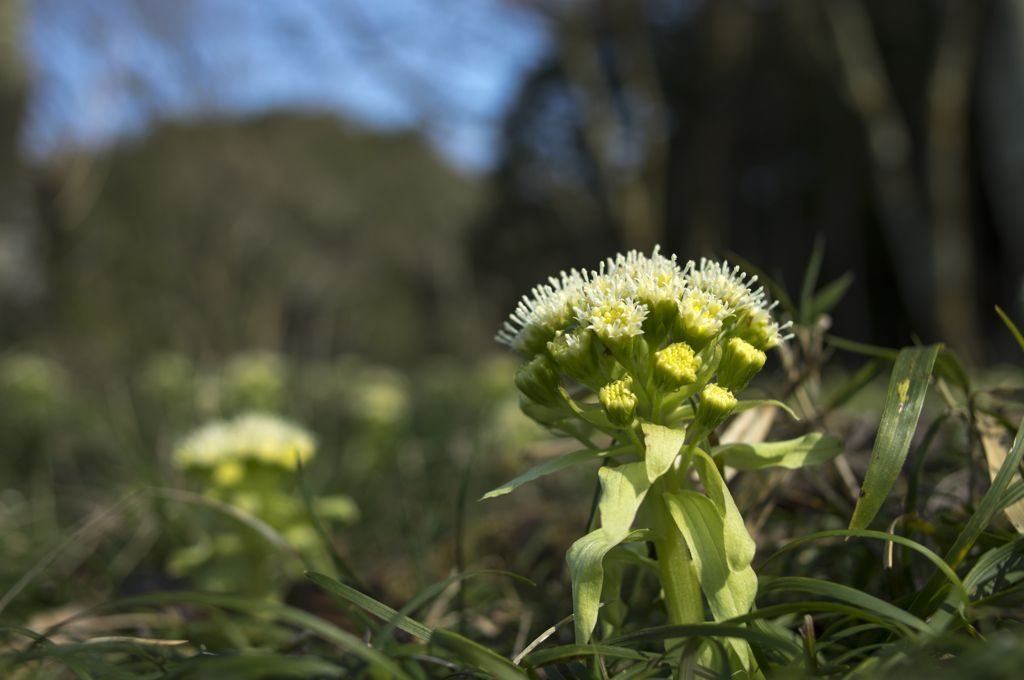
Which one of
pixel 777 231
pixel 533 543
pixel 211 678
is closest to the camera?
pixel 211 678

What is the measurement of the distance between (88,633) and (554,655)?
1.13 meters

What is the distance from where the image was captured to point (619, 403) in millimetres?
783

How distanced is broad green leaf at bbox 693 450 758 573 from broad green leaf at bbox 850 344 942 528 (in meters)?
0.16

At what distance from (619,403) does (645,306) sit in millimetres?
143

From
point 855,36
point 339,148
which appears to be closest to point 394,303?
point 339,148

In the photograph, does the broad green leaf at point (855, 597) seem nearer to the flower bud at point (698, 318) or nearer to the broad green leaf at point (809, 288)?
the flower bud at point (698, 318)

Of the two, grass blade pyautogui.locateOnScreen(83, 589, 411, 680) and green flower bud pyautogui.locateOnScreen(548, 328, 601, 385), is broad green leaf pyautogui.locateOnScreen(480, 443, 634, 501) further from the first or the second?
grass blade pyautogui.locateOnScreen(83, 589, 411, 680)

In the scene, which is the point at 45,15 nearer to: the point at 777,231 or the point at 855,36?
the point at 855,36

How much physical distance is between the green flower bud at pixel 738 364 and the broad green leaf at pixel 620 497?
17cm

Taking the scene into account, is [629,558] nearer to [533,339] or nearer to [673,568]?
[673,568]

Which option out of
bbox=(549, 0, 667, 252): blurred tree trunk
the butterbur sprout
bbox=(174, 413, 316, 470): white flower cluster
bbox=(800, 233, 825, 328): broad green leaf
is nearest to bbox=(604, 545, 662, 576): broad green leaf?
the butterbur sprout

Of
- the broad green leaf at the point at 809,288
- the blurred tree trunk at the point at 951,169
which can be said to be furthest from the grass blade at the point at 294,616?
the blurred tree trunk at the point at 951,169

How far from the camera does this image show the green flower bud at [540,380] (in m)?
0.87

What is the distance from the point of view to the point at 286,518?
1780 mm
